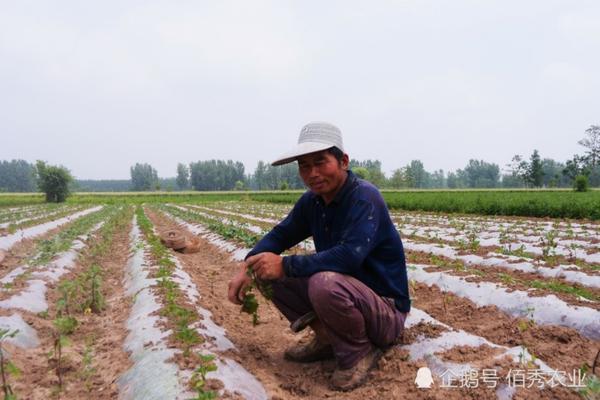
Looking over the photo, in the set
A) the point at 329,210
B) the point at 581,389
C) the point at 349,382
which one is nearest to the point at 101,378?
the point at 349,382

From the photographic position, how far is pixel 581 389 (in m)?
2.23

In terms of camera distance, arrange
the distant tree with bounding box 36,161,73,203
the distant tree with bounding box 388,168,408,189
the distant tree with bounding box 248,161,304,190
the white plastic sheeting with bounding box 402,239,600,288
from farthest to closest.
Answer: the distant tree with bounding box 248,161,304,190, the distant tree with bounding box 388,168,408,189, the distant tree with bounding box 36,161,73,203, the white plastic sheeting with bounding box 402,239,600,288

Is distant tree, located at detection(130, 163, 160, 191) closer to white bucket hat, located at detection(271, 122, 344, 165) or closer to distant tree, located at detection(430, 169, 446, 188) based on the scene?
distant tree, located at detection(430, 169, 446, 188)

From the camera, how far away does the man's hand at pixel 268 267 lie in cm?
280

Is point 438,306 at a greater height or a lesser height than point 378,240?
lesser

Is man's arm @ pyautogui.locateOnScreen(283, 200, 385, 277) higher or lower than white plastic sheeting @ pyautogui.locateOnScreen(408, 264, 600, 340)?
higher

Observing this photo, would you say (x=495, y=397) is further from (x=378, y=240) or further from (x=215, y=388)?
(x=215, y=388)

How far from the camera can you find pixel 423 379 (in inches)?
103

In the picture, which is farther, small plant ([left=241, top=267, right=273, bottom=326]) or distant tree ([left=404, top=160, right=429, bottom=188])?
distant tree ([left=404, top=160, right=429, bottom=188])

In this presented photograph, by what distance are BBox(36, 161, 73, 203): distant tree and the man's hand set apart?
128 ft

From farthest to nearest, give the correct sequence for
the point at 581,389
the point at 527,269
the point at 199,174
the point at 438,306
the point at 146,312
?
the point at 199,174
the point at 527,269
the point at 438,306
the point at 146,312
the point at 581,389

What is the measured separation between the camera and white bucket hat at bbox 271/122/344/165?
263 cm

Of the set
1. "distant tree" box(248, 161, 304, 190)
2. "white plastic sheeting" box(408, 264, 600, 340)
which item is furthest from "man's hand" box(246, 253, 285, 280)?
"distant tree" box(248, 161, 304, 190)

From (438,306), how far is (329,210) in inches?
81.7
